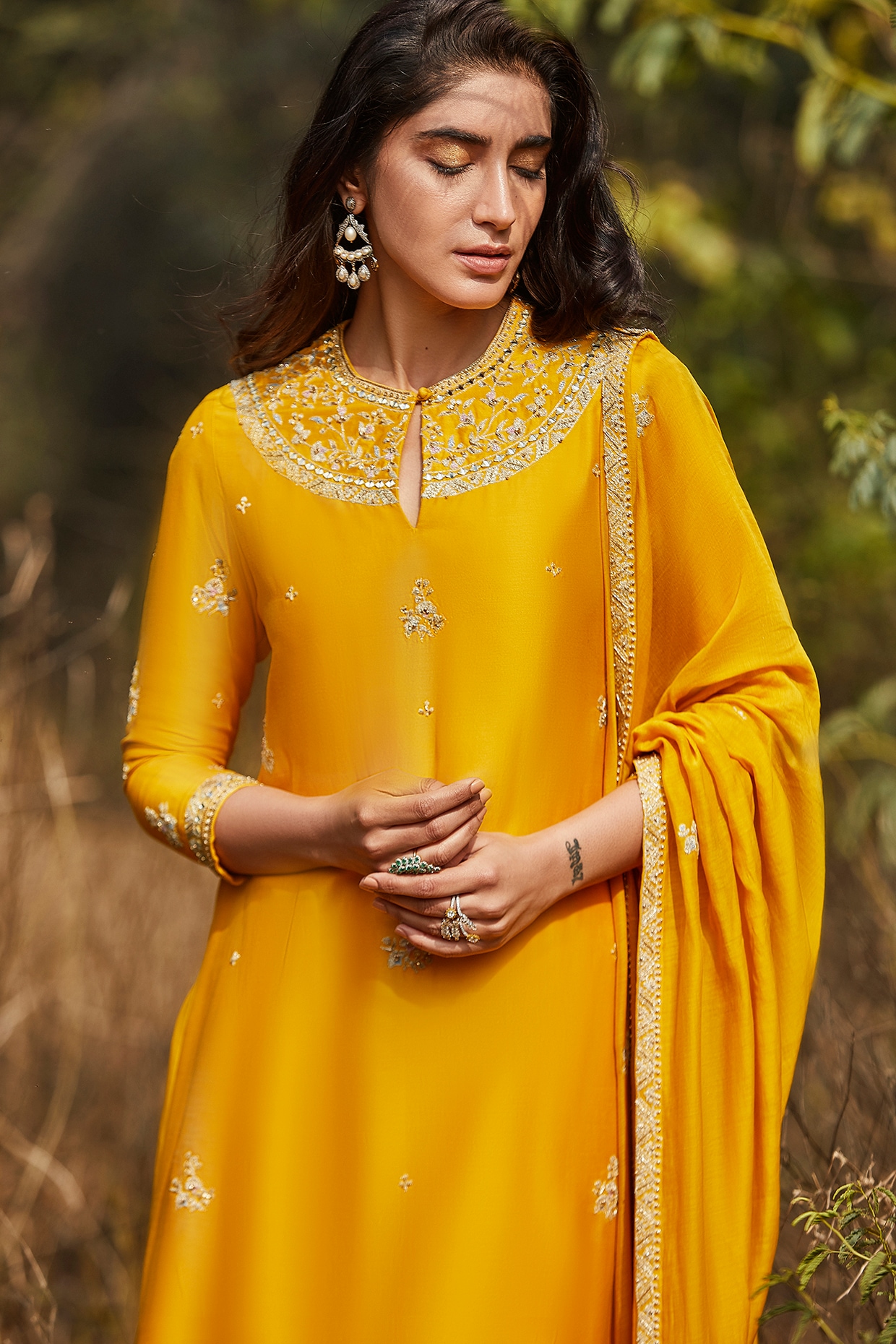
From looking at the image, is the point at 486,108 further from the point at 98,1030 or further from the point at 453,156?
the point at 98,1030

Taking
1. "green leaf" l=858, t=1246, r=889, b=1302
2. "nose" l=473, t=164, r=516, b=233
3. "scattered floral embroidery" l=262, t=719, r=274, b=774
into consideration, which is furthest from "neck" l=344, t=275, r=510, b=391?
"green leaf" l=858, t=1246, r=889, b=1302

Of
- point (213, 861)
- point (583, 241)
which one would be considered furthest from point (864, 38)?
point (213, 861)

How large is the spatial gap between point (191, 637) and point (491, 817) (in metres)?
0.38

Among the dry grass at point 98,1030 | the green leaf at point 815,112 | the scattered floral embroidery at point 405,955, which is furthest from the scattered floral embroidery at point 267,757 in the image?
the green leaf at point 815,112

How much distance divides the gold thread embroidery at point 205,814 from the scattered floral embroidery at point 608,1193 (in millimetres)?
476

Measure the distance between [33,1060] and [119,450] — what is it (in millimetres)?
2946

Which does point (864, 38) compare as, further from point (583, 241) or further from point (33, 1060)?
point (33, 1060)

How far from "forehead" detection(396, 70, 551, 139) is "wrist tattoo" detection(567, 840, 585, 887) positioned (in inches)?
25.9

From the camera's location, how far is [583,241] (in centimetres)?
143

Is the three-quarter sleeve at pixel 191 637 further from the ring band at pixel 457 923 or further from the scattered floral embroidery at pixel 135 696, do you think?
the ring band at pixel 457 923

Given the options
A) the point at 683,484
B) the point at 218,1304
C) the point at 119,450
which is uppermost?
the point at 119,450

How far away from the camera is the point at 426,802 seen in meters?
1.17

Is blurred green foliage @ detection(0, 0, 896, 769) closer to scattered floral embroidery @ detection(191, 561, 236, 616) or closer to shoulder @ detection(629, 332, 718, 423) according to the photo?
shoulder @ detection(629, 332, 718, 423)

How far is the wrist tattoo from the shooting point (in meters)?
1.26
